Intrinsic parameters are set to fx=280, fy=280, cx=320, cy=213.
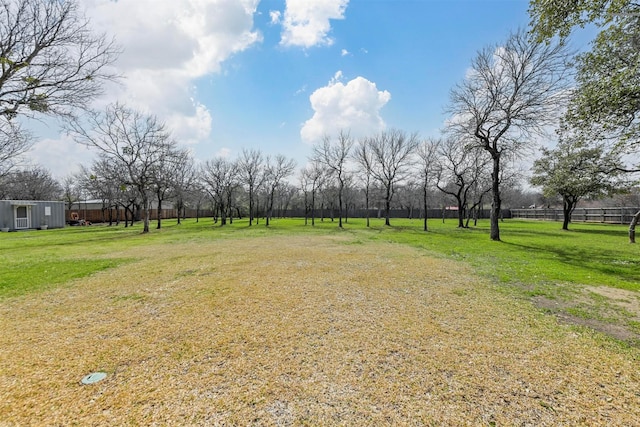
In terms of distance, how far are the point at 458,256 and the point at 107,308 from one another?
9927 mm

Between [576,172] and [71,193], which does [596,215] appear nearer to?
[576,172]

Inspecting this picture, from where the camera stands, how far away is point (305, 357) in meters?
3.06

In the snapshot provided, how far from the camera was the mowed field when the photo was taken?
2236 millimetres

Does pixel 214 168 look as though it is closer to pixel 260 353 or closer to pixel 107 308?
pixel 107 308

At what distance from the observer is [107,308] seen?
4590 millimetres

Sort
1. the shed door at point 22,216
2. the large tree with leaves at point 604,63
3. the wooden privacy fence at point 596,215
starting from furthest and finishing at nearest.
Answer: the wooden privacy fence at point 596,215 < the shed door at point 22,216 < the large tree with leaves at point 604,63

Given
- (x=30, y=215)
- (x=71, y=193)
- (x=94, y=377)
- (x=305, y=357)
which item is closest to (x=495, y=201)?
(x=305, y=357)

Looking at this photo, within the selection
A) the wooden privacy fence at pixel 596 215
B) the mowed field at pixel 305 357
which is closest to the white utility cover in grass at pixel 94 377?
the mowed field at pixel 305 357

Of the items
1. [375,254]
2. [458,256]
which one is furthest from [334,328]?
[458,256]

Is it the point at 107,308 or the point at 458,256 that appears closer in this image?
A: the point at 107,308

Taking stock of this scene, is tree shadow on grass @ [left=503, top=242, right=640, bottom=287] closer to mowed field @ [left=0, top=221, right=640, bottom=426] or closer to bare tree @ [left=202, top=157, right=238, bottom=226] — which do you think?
mowed field @ [left=0, top=221, right=640, bottom=426]

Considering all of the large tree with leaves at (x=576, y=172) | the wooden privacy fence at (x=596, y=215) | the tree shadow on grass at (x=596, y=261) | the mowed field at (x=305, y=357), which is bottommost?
the tree shadow on grass at (x=596, y=261)

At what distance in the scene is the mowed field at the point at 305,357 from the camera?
2.24 m

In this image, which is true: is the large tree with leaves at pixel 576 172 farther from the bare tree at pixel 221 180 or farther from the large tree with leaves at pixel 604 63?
the bare tree at pixel 221 180
